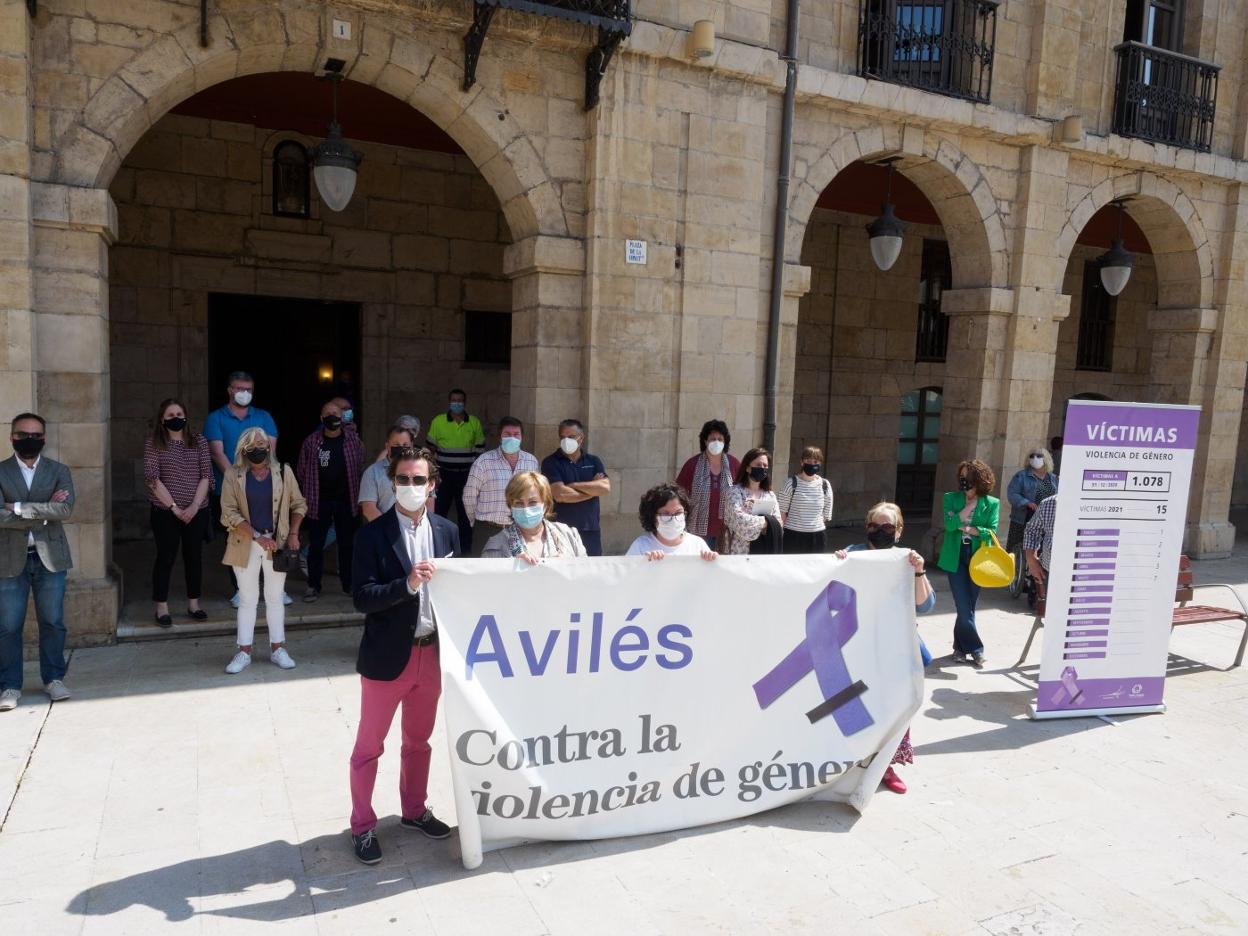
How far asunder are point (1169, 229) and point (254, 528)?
1197 cm

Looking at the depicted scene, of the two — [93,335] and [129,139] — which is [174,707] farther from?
[129,139]

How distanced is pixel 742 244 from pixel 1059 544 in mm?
4165

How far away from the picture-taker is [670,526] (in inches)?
194

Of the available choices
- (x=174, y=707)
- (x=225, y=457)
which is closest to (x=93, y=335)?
(x=225, y=457)

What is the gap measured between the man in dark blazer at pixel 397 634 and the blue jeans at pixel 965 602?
15.0 ft

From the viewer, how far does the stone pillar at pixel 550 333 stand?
8.11 metres

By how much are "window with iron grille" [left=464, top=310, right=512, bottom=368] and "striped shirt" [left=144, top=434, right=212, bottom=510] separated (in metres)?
5.12

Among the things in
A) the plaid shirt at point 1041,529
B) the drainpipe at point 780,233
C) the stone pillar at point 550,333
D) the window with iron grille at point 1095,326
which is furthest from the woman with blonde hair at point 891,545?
the window with iron grille at point 1095,326

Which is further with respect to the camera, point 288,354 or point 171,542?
point 288,354

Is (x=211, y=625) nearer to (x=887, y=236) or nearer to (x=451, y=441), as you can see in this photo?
(x=451, y=441)

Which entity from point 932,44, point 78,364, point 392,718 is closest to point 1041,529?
point 392,718

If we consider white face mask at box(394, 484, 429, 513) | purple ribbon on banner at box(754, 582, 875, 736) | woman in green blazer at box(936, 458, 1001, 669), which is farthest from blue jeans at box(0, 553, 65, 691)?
woman in green blazer at box(936, 458, 1001, 669)

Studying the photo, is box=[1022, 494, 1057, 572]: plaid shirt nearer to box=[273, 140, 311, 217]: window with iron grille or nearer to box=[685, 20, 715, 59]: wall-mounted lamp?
box=[685, 20, 715, 59]: wall-mounted lamp

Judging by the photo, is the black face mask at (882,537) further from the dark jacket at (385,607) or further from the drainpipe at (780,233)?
the drainpipe at (780,233)
